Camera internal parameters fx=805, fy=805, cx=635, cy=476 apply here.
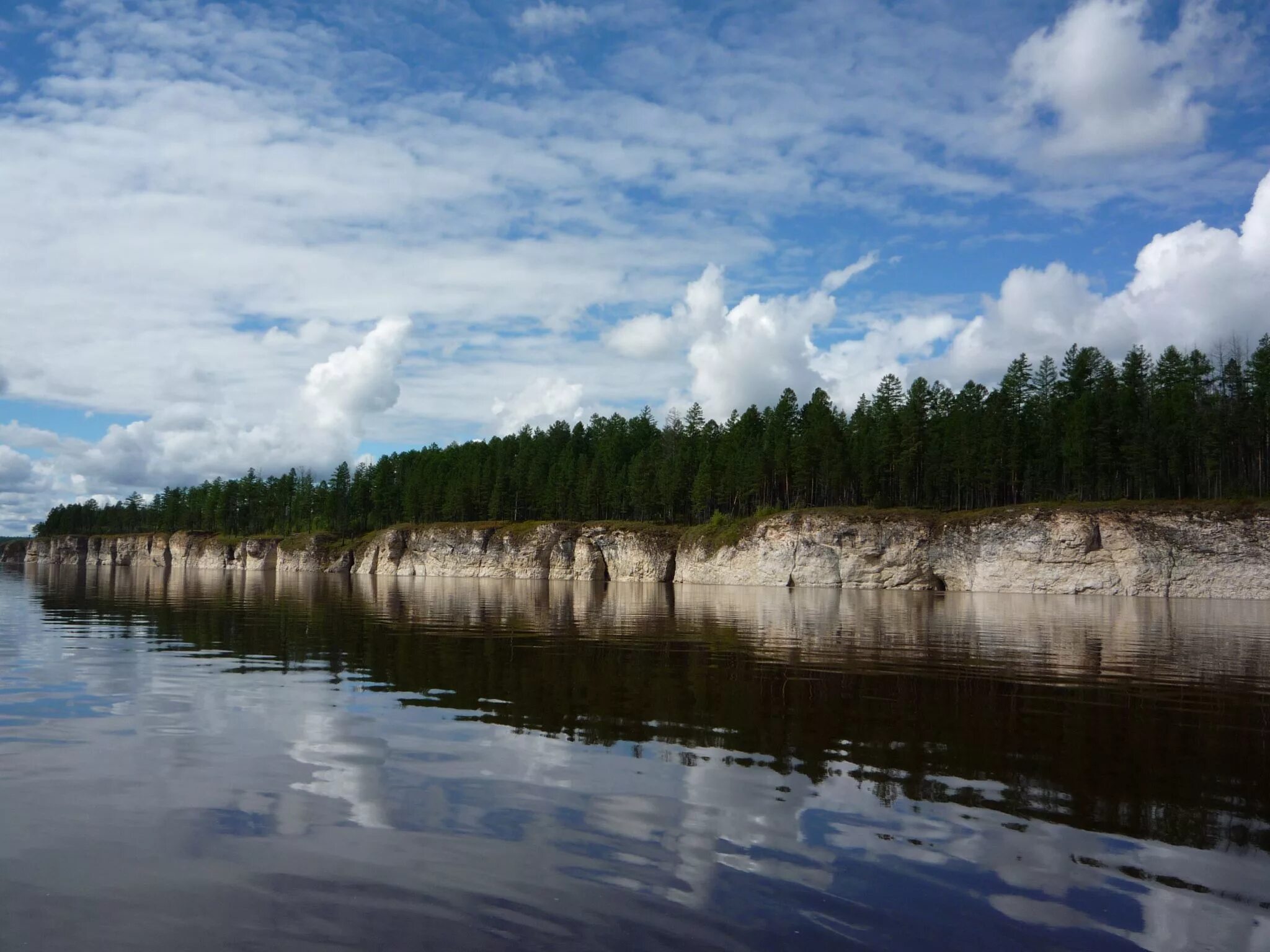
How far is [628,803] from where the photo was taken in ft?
33.1

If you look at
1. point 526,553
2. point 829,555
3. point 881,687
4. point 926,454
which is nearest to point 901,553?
point 829,555

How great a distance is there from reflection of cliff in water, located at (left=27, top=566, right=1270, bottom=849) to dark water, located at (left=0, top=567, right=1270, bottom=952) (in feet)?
0.37

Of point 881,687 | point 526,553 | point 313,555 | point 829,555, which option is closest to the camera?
point 881,687

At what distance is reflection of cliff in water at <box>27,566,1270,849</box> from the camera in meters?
11.4

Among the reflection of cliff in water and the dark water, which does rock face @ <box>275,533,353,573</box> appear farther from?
the dark water

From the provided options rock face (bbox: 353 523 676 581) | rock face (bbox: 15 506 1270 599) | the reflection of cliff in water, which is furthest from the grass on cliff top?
the reflection of cliff in water

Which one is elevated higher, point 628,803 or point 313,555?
point 628,803

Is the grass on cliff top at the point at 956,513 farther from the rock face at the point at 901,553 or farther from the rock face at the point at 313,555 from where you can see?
the rock face at the point at 313,555

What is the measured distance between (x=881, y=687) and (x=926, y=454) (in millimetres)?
89953

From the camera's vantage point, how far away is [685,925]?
22.2 feet

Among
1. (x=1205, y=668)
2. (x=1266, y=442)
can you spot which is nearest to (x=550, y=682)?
(x=1205, y=668)

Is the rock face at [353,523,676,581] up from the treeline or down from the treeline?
down

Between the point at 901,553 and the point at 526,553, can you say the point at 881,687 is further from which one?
the point at 526,553

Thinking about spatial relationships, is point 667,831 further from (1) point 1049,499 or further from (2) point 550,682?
(1) point 1049,499
